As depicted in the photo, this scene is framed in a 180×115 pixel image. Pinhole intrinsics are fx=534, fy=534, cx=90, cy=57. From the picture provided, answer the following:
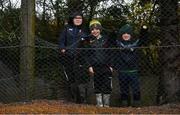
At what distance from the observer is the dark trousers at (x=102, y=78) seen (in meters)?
8.10

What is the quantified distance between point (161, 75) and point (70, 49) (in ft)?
5.84

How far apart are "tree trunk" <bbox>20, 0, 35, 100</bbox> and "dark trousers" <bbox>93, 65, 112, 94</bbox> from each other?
0.98 meters

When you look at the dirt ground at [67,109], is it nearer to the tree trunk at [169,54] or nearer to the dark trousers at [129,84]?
the dark trousers at [129,84]

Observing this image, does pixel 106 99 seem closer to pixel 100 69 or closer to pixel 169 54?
pixel 100 69

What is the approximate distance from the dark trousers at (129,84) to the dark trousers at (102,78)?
224mm

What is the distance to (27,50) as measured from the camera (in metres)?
7.88

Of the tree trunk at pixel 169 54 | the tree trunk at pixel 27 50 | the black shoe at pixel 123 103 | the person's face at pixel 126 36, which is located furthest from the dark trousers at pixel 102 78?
the tree trunk at pixel 169 54

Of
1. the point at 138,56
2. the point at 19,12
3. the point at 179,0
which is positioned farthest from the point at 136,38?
the point at 19,12

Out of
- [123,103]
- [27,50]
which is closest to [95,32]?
[27,50]

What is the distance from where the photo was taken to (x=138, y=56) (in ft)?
27.9

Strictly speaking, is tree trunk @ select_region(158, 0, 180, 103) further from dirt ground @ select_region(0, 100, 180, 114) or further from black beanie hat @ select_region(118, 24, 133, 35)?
dirt ground @ select_region(0, 100, 180, 114)

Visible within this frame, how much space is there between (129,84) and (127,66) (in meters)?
0.28

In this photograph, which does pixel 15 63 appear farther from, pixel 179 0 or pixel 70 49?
pixel 179 0

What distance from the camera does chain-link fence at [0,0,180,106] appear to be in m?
8.16
